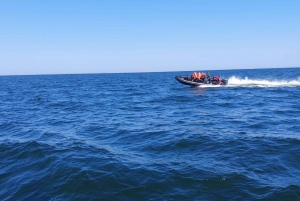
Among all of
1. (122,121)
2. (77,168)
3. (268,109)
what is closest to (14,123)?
(122,121)

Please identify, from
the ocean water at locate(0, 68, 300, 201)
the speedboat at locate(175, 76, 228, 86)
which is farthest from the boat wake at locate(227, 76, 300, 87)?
the ocean water at locate(0, 68, 300, 201)

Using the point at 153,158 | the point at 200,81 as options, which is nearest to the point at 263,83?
the point at 200,81

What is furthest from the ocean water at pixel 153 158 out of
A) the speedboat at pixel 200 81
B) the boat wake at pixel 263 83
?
the boat wake at pixel 263 83

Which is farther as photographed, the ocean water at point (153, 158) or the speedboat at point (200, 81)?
the speedboat at point (200, 81)

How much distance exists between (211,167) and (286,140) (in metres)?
4.45

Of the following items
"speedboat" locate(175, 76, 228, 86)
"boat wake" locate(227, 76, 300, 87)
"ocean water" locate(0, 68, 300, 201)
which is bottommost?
"ocean water" locate(0, 68, 300, 201)

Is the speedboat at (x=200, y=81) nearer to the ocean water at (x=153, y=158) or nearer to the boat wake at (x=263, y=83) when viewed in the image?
the boat wake at (x=263, y=83)

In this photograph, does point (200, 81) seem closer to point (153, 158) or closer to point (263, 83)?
point (263, 83)

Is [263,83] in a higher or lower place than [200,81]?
lower

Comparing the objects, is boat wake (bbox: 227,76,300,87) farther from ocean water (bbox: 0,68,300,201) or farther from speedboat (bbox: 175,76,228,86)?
ocean water (bbox: 0,68,300,201)

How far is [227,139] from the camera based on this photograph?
1156 centimetres

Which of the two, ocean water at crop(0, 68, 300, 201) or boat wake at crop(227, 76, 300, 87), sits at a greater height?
boat wake at crop(227, 76, 300, 87)

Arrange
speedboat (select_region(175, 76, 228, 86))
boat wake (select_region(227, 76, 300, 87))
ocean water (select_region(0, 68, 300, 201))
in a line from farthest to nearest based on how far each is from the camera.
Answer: boat wake (select_region(227, 76, 300, 87))
speedboat (select_region(175, 76, 228, 86))
ocean water (select_region(0, 68, 300, 201))

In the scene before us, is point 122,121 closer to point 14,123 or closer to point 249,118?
point 14,123
